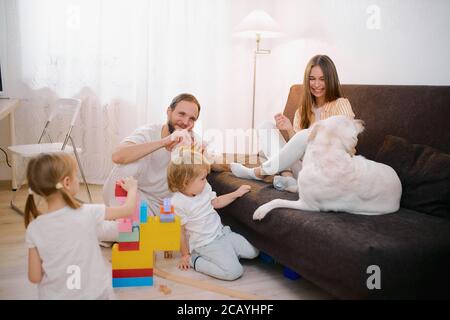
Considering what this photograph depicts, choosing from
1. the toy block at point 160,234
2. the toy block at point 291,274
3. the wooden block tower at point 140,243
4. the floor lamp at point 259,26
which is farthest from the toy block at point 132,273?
the floor lamp at point 259,26

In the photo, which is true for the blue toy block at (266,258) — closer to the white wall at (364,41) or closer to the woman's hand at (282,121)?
the woman's hand at (282,121)

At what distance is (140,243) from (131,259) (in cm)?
9

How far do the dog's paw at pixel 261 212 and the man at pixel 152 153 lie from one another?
50 cm

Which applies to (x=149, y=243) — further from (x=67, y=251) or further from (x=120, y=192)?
(x=67, y=251)

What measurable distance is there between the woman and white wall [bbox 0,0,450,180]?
0.43 meters

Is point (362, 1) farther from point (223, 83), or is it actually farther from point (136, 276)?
point (136, 276)

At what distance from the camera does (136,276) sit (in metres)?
1.91

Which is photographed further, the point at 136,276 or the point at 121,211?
the point at 136,276

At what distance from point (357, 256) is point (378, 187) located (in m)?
0.42

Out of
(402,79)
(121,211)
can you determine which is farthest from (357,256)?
(402,79)

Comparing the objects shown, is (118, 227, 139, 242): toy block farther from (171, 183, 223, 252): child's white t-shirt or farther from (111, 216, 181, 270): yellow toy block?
(171, 183, 223, 252): child's white t-shirt

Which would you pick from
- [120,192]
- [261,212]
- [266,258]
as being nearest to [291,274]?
[266,258]

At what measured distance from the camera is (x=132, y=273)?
1.90 m
